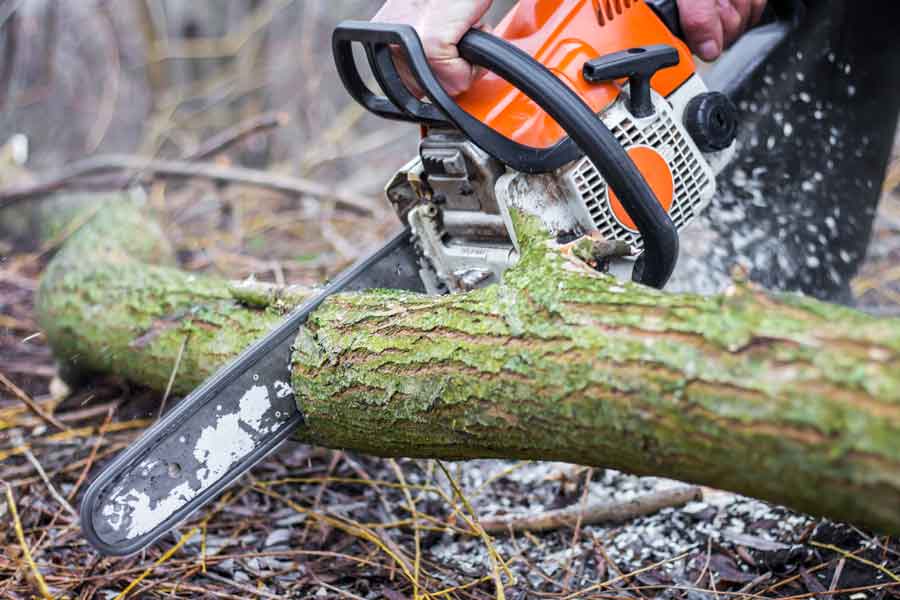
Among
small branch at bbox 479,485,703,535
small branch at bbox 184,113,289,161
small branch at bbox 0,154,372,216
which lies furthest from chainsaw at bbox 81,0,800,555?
small branch at bbox 0,154,372,216

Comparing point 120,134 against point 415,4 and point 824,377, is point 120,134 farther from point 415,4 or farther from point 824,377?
point 824,377

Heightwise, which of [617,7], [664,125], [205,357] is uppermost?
[617,7]

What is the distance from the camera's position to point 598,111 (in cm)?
183

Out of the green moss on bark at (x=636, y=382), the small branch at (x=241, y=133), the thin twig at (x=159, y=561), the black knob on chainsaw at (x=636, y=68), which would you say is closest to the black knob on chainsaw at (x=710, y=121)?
the black knob on chainsaw at (x=636, y=68)

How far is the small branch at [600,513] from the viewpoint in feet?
6.67

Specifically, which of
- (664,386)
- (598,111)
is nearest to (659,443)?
(664,386)

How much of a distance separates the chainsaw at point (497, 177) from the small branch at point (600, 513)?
0.56 metres

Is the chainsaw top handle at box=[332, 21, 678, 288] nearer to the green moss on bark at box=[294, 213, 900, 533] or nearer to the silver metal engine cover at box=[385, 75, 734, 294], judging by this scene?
the silver metal engine cover at box=[385, 75, 734, 294]

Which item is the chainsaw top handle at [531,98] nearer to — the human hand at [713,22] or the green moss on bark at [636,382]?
the green moss on bark at [636,382]

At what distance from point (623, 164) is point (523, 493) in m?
1.04

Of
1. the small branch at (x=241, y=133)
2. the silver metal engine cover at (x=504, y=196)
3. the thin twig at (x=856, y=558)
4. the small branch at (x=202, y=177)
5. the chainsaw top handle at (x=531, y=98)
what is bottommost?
the thin twig at (x=856, y=558)

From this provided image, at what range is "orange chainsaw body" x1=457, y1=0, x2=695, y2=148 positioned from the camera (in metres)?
1.75

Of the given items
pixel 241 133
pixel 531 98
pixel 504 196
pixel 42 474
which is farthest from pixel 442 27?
pixel 241 133

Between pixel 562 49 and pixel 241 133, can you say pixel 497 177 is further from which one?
pixel 241 133
